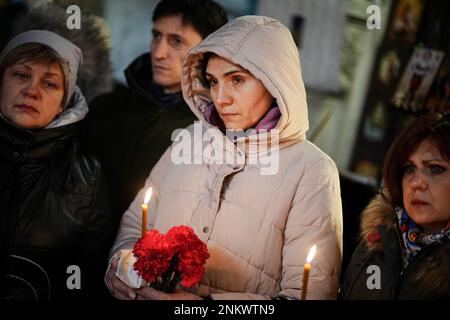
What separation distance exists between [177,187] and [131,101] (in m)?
1.06

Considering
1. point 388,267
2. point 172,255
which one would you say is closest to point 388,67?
point 388,267

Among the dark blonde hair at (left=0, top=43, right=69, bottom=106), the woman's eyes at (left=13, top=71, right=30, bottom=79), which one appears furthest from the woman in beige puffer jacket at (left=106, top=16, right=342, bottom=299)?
the woman's eyes at (left=13, top=71, right=30, bottom=79)

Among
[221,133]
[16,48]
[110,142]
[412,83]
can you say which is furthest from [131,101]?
[412,83]

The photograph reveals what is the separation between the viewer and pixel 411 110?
3.68m

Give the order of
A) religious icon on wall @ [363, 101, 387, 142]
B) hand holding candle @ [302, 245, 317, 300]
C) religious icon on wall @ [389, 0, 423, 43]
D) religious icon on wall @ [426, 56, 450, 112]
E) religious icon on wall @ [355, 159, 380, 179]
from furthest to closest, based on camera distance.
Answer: religious icon on wall @ [363, 101, 387, 142]
religious icon on wall @ [355, 159, 380, 179]
religious icon on wall @ [389, 0, 423, 43]
religious icon on wall @ [426, 56, 450, 112]
hand holding candle @ [302, 245, 317, 300]

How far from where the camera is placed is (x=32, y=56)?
290 cm

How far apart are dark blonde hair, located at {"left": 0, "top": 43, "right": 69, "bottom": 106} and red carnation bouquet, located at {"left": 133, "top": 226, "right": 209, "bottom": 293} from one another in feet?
4.00

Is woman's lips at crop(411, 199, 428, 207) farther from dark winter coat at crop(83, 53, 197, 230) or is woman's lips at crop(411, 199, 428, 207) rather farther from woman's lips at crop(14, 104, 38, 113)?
woman's lips at crop(14, 104, 38, 113)

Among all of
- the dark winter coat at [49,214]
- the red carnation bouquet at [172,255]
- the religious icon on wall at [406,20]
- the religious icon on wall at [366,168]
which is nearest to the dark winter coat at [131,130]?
the dark winter coat at [49,214]

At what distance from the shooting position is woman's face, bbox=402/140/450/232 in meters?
2.35

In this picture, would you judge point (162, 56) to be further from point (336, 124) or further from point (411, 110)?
point (336, 124)

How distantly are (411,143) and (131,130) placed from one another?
1.83 metres

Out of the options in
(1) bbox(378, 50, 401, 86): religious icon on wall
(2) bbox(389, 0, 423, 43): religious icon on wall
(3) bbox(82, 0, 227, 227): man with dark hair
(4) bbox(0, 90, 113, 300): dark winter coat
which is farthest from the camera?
(1) bbox(378, 50, 401, 86): religious icon on wall

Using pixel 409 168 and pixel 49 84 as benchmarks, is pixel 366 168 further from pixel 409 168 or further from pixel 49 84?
pixel 49 84
